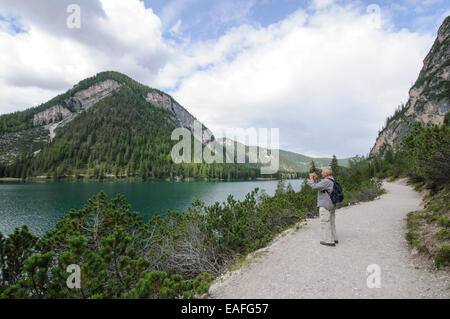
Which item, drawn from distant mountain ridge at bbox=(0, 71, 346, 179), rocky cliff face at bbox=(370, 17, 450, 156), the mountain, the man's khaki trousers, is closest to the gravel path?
the man's khaki trousers

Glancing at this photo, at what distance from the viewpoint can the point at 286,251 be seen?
698 cm

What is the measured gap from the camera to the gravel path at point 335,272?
4262mm

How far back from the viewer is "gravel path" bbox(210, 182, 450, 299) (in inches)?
168

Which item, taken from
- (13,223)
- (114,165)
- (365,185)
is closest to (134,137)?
(114,165)

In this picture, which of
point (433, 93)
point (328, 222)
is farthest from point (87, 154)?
point (433, 93)

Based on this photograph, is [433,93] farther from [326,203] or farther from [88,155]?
[88,155]

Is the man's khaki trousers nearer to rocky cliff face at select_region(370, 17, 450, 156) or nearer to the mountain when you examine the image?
rocky cliff face at select_region(370, 17, 450, 156)

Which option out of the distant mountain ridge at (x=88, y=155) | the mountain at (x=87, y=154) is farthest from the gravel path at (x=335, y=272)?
the distant mountain ridge at (x=88, y=155)

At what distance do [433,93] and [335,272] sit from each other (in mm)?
143101

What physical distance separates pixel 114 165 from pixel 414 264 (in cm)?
17172

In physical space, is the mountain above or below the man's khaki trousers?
above

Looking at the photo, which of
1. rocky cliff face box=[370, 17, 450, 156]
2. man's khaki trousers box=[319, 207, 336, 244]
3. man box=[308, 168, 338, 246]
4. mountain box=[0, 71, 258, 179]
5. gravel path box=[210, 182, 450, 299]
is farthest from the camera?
mountain box=[0, 71, 258, 179]

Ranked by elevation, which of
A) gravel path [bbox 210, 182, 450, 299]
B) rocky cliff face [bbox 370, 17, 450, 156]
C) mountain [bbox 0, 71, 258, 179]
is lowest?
gravel path [bbox 210, 182, 450, 299]

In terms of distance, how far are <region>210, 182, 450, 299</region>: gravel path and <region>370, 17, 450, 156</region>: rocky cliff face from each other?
109408 mm
